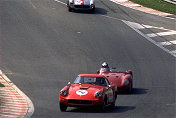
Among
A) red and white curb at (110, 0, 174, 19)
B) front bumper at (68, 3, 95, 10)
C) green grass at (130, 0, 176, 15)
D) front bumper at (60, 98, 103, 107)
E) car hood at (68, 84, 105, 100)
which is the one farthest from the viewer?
green grass at (130, 0, 176, 15)

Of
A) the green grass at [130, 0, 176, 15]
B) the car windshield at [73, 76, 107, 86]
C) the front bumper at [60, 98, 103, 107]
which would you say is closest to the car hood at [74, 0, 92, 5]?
the green grass at [130, 0, 176, 15]

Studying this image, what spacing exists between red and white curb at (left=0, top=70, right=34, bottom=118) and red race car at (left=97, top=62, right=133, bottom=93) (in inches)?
151

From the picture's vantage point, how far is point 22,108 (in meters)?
18.3

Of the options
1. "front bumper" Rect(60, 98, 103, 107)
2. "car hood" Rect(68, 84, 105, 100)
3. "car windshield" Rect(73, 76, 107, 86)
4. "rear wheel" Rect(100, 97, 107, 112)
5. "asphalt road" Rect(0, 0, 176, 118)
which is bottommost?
"asphalt road" Rect(0, 0, 176, 118)

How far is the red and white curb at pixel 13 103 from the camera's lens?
1725 centimetres

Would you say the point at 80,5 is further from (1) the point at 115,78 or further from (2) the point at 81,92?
(2) the point at 81,92

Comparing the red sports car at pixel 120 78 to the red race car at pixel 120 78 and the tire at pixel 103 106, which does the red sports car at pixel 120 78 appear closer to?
the red race car at pixel 120 78

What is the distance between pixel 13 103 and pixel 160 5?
1078 inches

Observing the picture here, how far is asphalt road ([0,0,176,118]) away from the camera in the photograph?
19828 millimetres

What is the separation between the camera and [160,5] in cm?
4459

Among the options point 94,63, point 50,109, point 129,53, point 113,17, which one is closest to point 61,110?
point 50,109

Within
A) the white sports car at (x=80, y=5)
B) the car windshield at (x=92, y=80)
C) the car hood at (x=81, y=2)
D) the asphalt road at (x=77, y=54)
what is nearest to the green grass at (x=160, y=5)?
the asphalt road at (x=77, y=54)

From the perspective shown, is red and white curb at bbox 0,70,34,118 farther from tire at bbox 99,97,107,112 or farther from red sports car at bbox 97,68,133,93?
red sports car at bbox 97,68,133,93

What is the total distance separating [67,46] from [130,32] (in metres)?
5.66
